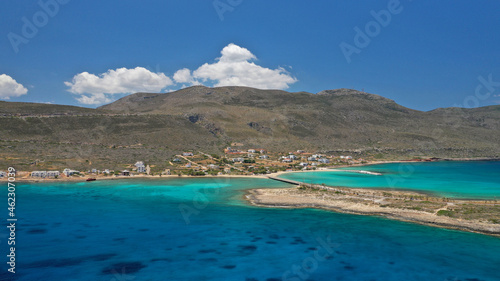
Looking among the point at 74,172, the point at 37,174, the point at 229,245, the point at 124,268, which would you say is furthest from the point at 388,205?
the point at 37,174

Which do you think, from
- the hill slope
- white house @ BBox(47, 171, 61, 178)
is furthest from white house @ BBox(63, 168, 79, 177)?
the hill slope

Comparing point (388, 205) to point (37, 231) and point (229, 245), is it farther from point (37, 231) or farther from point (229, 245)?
point (37, 231)

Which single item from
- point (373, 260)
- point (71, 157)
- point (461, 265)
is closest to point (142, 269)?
point (373, 260)

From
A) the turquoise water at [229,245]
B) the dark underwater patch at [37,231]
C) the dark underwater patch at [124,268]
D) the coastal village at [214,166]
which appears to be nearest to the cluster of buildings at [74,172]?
the coastal village at [214,166]

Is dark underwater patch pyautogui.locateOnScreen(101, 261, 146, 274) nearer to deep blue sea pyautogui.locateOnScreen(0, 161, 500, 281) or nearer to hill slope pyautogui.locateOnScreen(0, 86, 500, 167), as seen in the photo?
deep blue sea pyautogui.locateOnScreen(0, 161, 500, 281)

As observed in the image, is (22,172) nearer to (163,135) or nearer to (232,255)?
(163,135)
